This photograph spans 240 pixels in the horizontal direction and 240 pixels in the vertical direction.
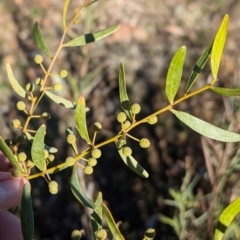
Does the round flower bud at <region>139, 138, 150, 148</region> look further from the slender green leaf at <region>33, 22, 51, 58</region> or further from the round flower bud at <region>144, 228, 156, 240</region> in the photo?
the slender green leaf at <region>33, 22, 51, 58</region>

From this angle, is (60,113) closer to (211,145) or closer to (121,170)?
(121,170)

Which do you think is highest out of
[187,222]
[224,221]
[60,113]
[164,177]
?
[224,221]

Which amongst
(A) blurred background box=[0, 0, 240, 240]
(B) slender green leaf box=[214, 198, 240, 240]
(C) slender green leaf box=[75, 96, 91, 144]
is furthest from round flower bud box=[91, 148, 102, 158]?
(A) blurred background box=[0, 0, 240, 240]

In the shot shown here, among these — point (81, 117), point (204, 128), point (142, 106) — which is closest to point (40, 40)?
point (81, 117)

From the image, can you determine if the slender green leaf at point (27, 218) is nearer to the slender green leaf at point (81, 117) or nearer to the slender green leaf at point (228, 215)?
the slender green leaf at point (81, 117)

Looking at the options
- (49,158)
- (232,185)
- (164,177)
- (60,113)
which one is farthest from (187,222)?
(60,113)

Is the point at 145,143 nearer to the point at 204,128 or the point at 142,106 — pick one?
the point at 204,128
